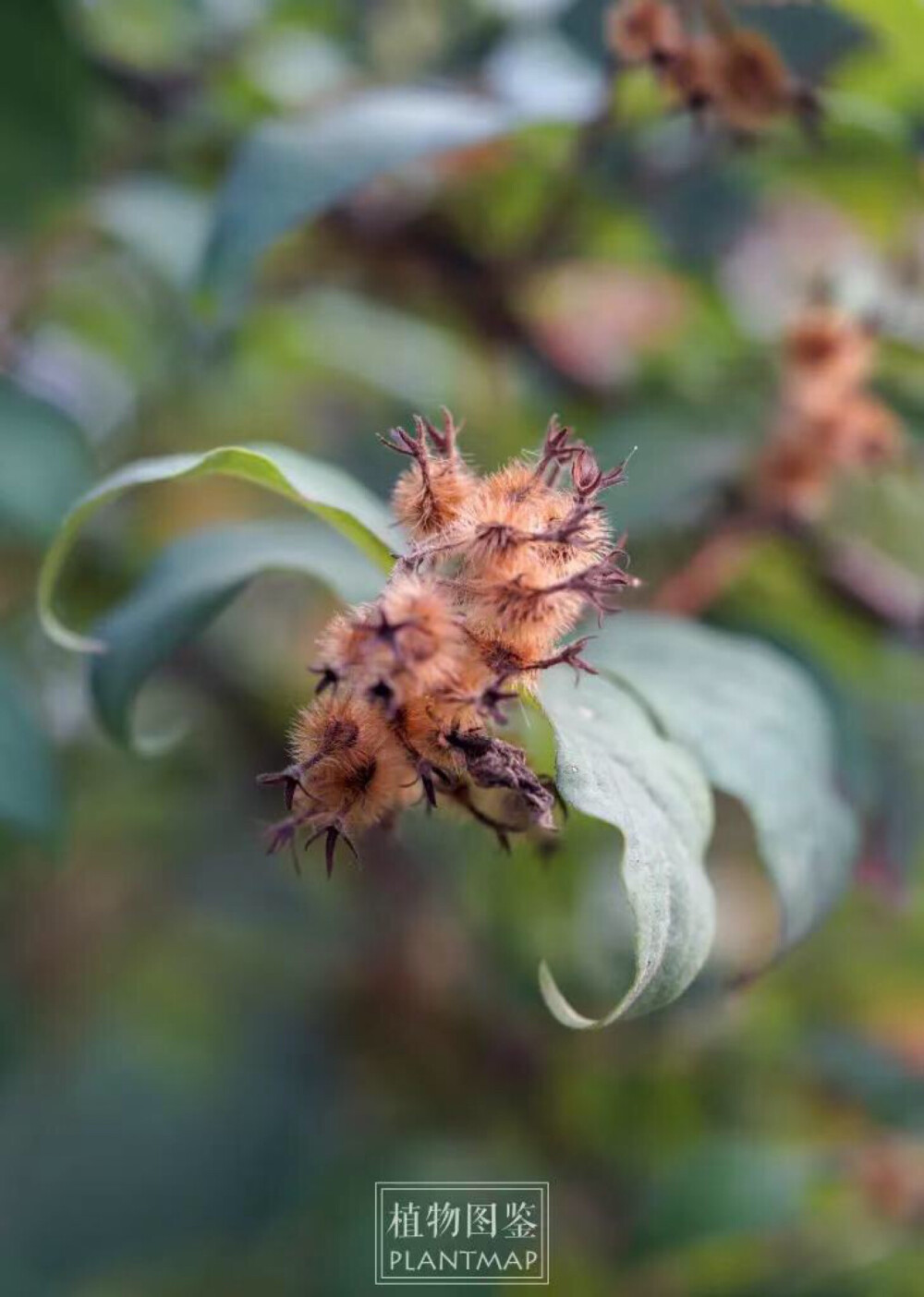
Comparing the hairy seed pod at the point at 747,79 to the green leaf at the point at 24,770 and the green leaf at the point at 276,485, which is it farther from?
the green leaf at the point at 24,770

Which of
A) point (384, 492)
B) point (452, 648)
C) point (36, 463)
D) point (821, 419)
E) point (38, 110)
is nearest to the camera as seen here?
point (452, 648)

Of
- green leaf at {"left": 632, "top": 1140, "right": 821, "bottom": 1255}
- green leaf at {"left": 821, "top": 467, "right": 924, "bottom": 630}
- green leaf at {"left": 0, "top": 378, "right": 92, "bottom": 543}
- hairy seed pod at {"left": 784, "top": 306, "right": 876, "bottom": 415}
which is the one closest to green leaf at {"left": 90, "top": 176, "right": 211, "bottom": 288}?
green leaf at {"left": 0, "top": 378, "right": 92, "bottom": 543}

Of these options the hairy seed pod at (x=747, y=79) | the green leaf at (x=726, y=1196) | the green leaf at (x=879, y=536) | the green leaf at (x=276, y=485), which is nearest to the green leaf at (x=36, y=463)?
the green leaf at (x=276, y=485)

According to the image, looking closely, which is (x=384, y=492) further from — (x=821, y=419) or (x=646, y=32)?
(x=646, y=32)

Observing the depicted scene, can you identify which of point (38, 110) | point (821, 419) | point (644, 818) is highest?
point (38, 110)

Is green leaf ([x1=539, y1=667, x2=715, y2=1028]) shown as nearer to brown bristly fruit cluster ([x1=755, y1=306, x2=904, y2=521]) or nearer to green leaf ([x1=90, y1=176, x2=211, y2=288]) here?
brown bristly fruit cluster ([x1=755, y1=306, x2=904, y2=521])

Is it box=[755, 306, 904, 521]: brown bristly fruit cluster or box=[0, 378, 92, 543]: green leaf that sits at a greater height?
box=[755, 306, 904, 521]: brown bristly fruit cluster

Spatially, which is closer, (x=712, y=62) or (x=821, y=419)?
(x=712, y=62)

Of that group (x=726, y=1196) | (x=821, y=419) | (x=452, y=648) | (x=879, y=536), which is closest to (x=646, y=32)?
(x=821, y=419)
